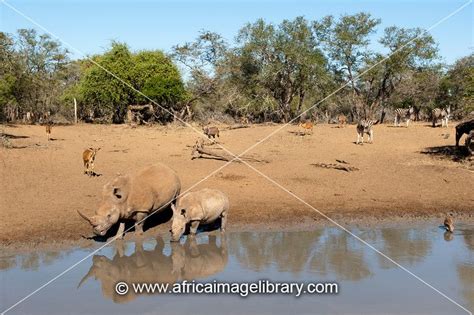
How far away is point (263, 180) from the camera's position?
65.1 feet

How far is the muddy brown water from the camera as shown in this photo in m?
8.91

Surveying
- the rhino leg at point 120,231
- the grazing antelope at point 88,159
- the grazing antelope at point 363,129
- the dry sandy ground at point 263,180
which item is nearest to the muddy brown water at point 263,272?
the rhino leg at point 120,231

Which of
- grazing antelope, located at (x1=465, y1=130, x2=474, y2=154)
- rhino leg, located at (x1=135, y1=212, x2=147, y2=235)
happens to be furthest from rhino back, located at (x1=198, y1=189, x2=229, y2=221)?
grazing antelope, located at (x1=465, y1=130, x2=474, y2=154)

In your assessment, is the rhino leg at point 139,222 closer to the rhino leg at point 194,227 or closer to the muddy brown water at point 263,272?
the muddy brown water at point 263,272

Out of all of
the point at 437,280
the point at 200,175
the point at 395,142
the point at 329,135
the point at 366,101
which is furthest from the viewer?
the point at 366,101

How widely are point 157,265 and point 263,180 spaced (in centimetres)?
925

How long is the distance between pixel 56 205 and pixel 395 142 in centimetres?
2017

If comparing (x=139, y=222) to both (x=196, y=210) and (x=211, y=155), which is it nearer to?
(x=196, y=210)

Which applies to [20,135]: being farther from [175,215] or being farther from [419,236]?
[419,236]

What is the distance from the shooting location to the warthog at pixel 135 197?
40.9 ft

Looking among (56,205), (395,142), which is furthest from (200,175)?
(395,142)

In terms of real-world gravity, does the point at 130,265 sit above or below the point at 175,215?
below

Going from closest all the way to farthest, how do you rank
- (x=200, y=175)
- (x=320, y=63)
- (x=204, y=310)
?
(x=204, y=310), (x=200, y=175), (x=320, y=63)

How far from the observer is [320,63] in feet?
145
